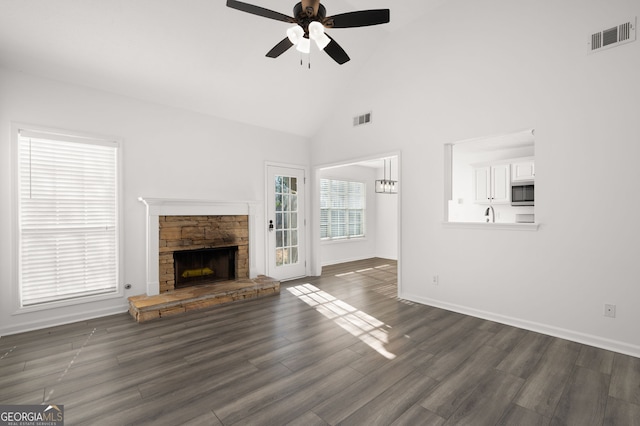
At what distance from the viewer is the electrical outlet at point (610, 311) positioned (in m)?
3.06

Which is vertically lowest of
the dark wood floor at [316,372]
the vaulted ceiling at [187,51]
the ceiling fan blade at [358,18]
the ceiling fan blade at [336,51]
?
the dark wood floor at [316,372]

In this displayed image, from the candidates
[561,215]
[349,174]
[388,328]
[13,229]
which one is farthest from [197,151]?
[561,215]

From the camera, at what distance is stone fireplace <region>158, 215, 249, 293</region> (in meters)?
4.52

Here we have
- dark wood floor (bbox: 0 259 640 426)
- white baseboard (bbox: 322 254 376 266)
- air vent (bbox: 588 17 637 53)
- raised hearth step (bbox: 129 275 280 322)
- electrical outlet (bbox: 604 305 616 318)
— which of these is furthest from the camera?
white baseboard (bbox: 322 254 376 266)

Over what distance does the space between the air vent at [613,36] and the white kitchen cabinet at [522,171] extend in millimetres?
2971

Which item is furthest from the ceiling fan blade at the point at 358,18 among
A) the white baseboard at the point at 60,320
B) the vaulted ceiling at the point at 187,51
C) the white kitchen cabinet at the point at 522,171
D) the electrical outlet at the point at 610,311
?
the white kitchen cabinet at the point at 522,171

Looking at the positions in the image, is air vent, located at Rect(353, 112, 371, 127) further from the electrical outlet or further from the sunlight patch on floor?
the electrical outlet

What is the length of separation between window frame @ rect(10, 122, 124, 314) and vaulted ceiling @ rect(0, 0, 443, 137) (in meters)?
0.65

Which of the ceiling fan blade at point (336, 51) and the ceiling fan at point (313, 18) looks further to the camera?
the ceiling fan blade at point (336, 51)

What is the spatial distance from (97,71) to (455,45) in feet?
14.9

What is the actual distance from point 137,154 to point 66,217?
1.15 m

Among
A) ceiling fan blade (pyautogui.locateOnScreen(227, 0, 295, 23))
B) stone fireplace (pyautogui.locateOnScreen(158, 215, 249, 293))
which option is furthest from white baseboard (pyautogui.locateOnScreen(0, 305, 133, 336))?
ceiling fan blade (pyautogui.locateOnScreen(227, 0, 295, 23))

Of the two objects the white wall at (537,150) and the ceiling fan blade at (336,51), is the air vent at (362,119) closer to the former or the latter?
the white wall at (537,150)

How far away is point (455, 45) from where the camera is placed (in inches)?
163
